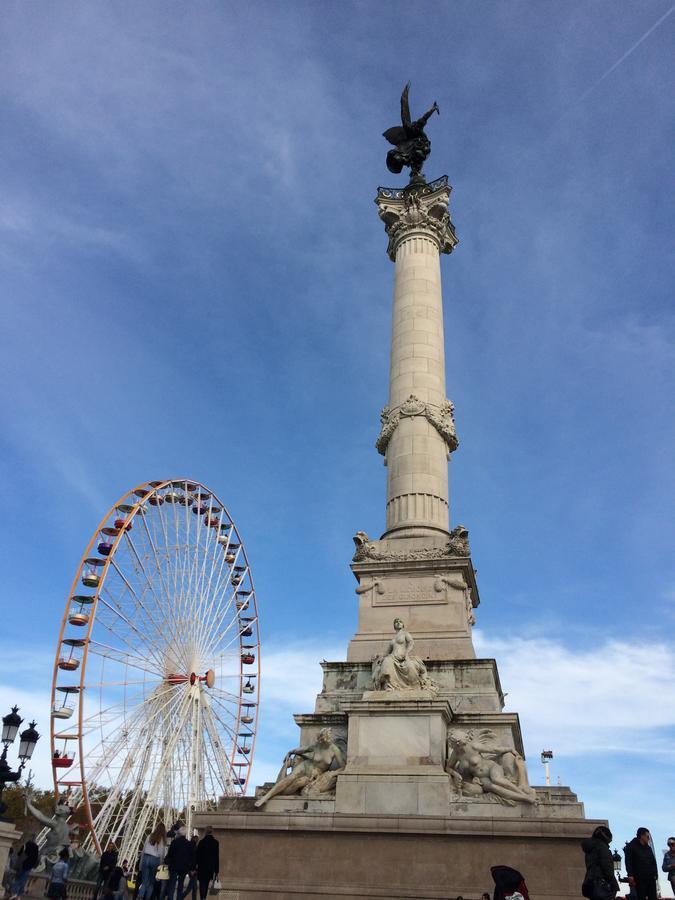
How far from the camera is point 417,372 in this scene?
26.3 m

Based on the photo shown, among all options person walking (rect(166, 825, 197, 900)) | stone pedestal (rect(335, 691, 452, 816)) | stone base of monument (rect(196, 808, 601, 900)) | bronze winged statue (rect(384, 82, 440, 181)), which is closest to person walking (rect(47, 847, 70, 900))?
person walking (rect(166, 825, 197, 900))

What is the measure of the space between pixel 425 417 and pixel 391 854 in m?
13.1

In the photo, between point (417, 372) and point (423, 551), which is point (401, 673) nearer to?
point (423, 551)

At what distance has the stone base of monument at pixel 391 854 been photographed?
15.5 m

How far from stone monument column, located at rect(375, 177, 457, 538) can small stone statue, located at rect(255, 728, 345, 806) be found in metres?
6.80

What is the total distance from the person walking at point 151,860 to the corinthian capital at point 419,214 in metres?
21.7

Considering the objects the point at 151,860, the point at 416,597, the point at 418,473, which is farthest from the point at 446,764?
the point at 418,473

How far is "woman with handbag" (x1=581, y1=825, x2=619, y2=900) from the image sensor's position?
9812mm

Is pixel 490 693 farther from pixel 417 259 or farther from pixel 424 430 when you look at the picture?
pixel 417 259

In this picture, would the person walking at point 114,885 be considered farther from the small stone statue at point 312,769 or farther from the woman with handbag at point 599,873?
the woman with handbag at point 599,873

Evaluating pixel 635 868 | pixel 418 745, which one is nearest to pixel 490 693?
pixel 418 745

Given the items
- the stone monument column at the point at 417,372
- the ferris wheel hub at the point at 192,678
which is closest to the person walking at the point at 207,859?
the stone monument column at the point at 417,372

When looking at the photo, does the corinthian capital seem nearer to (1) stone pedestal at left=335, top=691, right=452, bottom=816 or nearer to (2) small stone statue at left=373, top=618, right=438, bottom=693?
(2) small stone statue at left=373, top=618, right=438, bottom=693

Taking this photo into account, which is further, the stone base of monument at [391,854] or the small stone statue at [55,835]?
the small stone statue at [55,835]
